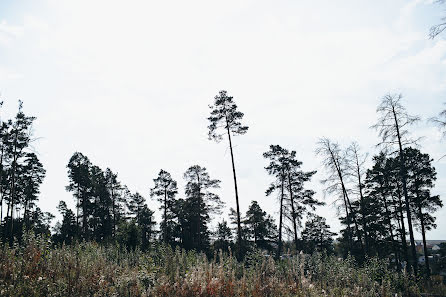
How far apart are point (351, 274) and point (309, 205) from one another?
69.1ft

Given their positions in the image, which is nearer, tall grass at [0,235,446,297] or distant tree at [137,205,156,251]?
tall grass at [0,235,446,297]

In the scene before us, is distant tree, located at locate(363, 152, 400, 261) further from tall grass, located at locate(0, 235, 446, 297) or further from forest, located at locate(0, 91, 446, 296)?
tall grass, located at locate(0, 235, 446, 297)

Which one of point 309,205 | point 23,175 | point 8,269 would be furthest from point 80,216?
point 8,269

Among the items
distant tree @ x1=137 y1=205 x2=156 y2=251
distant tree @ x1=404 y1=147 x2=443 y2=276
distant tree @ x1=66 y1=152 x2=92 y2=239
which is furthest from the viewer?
distant tree @ x1=137 y1=205 x2=156 y2=251

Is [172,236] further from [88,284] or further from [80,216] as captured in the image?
[88,284]

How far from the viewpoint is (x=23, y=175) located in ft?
127

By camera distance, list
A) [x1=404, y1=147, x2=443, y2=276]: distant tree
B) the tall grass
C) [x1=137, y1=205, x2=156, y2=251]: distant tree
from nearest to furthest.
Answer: the tall grass → [x1=404, y1=147, x2=443, y2=276]: distant tree → [x1=137, y1=205, x2=156, y2=251]: distant tree

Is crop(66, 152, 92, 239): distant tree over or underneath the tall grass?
over

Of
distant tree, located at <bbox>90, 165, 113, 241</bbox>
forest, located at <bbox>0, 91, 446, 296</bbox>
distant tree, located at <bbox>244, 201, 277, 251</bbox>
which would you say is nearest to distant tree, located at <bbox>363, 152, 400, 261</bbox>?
forest, located at <bbox>0, 91, 446, 296</bbox>

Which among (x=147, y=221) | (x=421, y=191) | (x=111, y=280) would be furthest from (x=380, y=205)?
(x=147, y=221)

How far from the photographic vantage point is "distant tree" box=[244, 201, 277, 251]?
50.7 metres

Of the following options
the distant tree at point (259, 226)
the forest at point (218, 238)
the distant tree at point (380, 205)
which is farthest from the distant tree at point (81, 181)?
the distant tree at point (380, 205)

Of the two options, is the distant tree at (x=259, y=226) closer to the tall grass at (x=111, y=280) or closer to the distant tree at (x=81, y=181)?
the distant tree at (x=81, y=181)

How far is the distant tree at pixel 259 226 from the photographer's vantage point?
1997 inches
